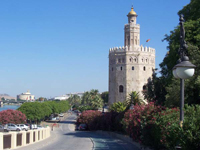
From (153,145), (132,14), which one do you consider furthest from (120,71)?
(153,145)

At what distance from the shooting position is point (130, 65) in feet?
213

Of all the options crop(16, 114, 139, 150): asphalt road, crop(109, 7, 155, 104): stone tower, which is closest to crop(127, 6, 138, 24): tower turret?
crop(109, 7, 155, 104): stone tower

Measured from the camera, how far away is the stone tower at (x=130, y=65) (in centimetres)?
6462

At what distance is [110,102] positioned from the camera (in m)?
67.1

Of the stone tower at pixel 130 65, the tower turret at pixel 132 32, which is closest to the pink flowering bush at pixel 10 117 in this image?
the stone tower at pixel 130 65

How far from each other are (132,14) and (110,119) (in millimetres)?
27823

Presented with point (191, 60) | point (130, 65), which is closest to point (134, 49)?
point (130, 65)

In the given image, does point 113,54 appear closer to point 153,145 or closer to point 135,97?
point 135,97

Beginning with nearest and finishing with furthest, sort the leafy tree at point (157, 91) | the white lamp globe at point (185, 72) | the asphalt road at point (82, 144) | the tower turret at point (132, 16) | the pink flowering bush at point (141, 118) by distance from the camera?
the white lamp globe at point (185, 72) < the pink flowering bush at point (141, 118) < the asphalt road at point (82, 144) < the leafy tree at point (157, 91) < the tower turret at point (132, 16)

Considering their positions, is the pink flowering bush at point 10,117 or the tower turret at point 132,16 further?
the tower turret at point 132,16

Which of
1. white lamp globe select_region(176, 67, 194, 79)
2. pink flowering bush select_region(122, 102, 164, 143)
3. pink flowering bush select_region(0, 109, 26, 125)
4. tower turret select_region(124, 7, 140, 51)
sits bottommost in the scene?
pink flowering bush select_region(0, 109, 26, 125)

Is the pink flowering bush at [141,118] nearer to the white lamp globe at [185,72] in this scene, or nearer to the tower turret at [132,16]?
the white lamp globe at [185,72]

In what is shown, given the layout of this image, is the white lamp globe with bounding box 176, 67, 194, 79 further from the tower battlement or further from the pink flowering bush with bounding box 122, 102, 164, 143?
the tower battlement

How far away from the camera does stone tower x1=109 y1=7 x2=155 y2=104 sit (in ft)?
212
